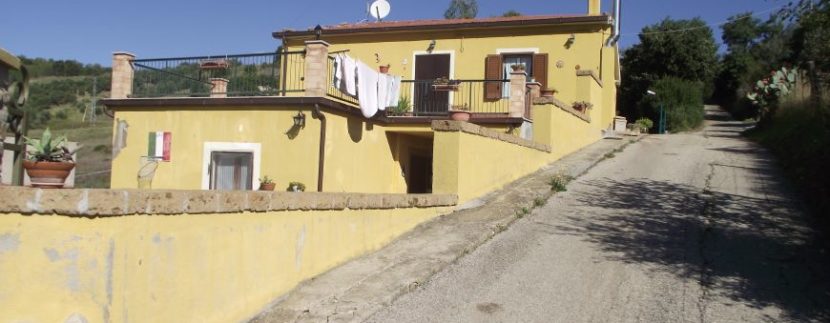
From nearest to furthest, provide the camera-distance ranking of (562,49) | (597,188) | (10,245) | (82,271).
→ (10,245) → (82,271) → (597,188) → (562,49)

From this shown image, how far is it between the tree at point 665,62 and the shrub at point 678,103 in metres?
2.05

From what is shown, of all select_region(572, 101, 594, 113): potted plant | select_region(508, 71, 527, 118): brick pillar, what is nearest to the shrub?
select_region(572, 101, 594, 113): potted plant

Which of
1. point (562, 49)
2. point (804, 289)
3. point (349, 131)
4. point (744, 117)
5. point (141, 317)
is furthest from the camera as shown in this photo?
point (744, 117)

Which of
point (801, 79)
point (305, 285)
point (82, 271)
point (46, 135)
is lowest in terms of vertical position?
point (305, 285)

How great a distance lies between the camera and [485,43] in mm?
18891

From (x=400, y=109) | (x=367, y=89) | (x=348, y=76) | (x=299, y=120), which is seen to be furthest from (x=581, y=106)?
(x=299, y=120)

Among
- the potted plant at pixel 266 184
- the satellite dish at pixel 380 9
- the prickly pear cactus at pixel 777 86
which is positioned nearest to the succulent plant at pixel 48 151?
the potted plant at pixel 266 184

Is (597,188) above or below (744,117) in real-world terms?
below

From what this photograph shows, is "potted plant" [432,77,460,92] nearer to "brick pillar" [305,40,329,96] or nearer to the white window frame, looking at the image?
"brick pillar" [305,40,329,96]

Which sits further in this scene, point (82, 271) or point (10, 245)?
point (82, 271)

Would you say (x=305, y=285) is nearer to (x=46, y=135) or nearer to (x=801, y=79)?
(x=46, y=135)

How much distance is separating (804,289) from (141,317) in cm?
557

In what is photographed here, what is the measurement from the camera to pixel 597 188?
37.1 ft

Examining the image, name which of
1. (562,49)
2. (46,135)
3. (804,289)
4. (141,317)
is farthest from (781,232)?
(562,49)
